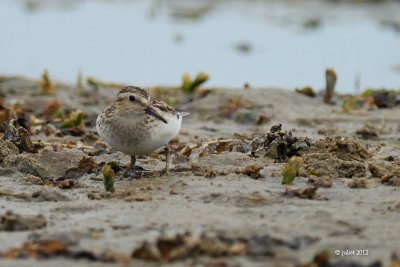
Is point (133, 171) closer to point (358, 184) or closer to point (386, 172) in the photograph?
point (358, 184)

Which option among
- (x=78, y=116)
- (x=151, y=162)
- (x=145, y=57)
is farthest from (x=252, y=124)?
(x=145, y=57)

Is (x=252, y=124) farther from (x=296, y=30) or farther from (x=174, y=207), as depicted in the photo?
(x=296, y=30)

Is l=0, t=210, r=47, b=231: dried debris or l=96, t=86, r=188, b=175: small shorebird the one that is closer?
l=0, t=210, r=47, b=231: dried debris

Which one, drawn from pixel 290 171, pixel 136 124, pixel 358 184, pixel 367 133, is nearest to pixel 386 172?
pixel 358 184

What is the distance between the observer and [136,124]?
829 cm

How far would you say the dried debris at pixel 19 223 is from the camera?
6.40 m

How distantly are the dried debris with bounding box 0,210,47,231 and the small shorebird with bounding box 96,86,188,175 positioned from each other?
6.20 ft

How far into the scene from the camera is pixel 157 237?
19.1ft

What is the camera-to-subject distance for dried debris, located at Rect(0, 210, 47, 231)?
6398 mm

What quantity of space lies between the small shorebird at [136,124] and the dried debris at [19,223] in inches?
74.4

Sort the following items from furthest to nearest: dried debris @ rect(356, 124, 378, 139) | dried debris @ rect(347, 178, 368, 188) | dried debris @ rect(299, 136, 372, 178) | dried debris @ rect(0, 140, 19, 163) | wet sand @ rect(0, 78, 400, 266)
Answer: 1. dried debris @ rect(356, 124, 378, 139)
2. dried debris @ rect(0, 140, 19, 163)
3. dried debris @ rect(299, 136, 372, 178)
4. dried debris @ rect(347, 178, 368, 188)
5. wet sand @ rect(0, 78, 400, 266)

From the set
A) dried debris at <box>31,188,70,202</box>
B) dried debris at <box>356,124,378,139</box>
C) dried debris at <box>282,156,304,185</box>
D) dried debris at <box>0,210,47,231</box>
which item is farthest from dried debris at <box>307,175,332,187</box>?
dried debris at <box>356,124,378,139</box>

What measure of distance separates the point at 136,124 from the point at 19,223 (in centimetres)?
210

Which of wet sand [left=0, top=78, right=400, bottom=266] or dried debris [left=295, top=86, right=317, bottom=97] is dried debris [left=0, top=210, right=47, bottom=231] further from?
dried debris [left=295, top=86, right=317, bottom=97]
